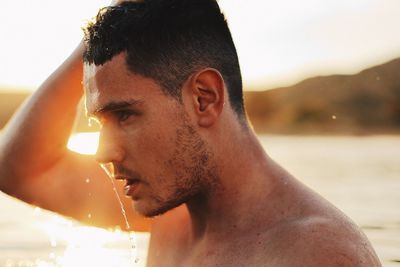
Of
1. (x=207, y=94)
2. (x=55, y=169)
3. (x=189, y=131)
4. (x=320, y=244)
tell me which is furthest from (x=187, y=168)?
(x=55, y=169)

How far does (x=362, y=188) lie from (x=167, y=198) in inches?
371

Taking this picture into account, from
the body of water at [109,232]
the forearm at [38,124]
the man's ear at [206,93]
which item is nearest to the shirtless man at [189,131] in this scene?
the man's ear at [206,93]

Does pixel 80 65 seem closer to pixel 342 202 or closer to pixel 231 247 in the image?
pixel 231 247

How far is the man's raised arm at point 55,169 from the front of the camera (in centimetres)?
331

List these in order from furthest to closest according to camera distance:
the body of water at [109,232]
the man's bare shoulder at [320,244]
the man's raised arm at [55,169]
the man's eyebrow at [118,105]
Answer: the body of water at [109,232], the man's raised arm at [55,169], the man's eyebrow at [118,105], the man's bare shoulder at [320,244]

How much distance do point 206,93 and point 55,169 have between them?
39.7 inches

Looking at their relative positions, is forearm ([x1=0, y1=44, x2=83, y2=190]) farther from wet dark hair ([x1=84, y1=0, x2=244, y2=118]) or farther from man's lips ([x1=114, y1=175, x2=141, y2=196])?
man's lips ([x1=114, y1=175, x2=141, y2=196])

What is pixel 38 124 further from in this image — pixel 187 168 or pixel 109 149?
pixel 187 168

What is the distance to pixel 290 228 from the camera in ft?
8.22

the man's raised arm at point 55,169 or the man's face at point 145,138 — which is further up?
the man's face at point 145,138

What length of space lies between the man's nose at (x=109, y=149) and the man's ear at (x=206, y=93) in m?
0.27

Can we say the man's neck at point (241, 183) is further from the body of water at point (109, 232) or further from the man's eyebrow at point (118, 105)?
the body of water at point (109, 232)

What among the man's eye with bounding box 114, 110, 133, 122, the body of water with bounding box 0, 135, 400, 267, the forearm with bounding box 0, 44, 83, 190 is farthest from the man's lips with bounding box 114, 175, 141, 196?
the body of water with bounding box 0, 135, 400, 267

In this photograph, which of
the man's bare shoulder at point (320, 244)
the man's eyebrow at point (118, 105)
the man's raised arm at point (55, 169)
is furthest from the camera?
the man's raised arm at point (55, 169)
